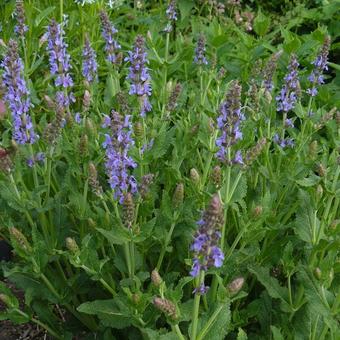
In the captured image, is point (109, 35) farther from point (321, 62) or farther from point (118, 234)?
point (118, 234)

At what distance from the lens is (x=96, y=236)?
260cm

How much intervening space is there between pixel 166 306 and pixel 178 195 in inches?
23.1

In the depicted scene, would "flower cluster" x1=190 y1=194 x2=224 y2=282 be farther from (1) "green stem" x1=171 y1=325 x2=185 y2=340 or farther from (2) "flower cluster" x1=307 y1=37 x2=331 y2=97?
(2) "flower cluster" x1=307 y1=37 x2=331 y2=97

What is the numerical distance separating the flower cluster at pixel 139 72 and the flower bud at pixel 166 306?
1.23 m

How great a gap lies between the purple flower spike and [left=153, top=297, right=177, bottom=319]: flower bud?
156 millimetres

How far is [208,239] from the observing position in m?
1.59

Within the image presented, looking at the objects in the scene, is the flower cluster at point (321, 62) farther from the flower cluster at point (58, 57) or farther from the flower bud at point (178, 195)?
the flower cluster at point (58, 57)

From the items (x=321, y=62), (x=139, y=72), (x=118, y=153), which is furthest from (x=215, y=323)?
(x=321, y=62)

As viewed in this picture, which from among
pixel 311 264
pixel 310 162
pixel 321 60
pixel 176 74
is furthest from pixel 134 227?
pixel 176 74

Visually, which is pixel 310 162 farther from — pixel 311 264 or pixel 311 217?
pixel 311 264

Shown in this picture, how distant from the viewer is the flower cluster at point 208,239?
1.50 meters

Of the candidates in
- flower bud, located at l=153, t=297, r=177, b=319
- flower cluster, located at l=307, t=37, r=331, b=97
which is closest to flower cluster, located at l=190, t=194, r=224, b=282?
flower bud, located at l=153, t=297, r=177, b=319

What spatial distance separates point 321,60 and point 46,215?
170cm

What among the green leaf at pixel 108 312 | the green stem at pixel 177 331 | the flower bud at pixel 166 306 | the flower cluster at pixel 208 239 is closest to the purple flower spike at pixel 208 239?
the flower cluster at pixel 208 239
